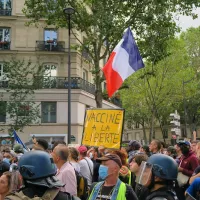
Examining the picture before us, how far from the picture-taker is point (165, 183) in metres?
3.62

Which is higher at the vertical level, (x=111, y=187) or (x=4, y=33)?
(x=4, y=33)

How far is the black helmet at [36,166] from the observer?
10.3 ft

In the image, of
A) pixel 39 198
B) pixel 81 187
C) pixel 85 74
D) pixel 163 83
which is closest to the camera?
pixel 39 198

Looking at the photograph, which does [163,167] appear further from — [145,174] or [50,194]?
[50,194]

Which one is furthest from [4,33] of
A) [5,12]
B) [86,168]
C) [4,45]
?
[86,168]

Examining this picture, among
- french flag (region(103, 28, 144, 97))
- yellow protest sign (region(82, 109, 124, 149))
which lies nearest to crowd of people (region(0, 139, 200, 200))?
yellow protest sign (region(82, 109, 124, 149))

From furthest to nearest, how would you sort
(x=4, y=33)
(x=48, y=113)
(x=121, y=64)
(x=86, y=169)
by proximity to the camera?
(x=4, y=33) → (x=48, y=113) → (x=121, y=64) → (x=86, y=169)

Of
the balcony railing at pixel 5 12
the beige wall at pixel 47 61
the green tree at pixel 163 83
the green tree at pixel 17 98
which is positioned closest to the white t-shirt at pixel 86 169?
the green tree at pixel 17 98

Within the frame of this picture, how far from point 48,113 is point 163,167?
28.4 metres

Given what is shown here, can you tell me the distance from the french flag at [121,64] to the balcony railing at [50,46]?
23.2m

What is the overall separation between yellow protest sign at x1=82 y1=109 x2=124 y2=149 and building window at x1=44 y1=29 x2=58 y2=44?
2576 cm

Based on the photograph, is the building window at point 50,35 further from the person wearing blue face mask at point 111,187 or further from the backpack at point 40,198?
the backpack at point 40,198

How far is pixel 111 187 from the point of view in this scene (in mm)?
4266

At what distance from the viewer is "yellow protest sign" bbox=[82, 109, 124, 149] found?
7.61 meters
